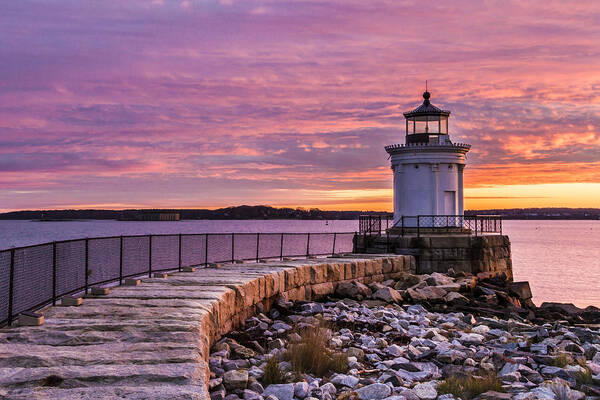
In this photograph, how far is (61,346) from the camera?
6.04 m

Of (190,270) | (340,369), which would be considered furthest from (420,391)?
(190,270)

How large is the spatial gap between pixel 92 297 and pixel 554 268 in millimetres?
48728

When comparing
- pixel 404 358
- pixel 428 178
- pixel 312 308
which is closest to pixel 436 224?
pixel 428 178

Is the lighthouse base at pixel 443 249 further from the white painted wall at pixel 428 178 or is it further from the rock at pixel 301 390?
the rock at pixel 301 390

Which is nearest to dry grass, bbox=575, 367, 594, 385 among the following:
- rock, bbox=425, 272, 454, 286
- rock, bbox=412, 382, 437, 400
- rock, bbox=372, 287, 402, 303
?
rock, bbox=412, 382, 437, 400

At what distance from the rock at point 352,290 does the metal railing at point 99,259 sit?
3527 mm

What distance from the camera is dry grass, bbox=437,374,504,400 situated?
6965 mm

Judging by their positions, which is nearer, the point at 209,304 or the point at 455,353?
the point at 209,304

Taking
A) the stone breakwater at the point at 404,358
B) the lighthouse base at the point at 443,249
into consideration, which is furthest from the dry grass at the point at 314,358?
the lighthouse base at the point at 443,249

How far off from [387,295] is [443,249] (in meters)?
7.42

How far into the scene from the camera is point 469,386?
7043 millimetres

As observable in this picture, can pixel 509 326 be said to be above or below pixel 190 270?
below

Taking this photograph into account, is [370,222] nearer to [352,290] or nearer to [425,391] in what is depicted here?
[352,290]

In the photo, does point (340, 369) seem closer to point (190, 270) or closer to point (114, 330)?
point (114, 330)
